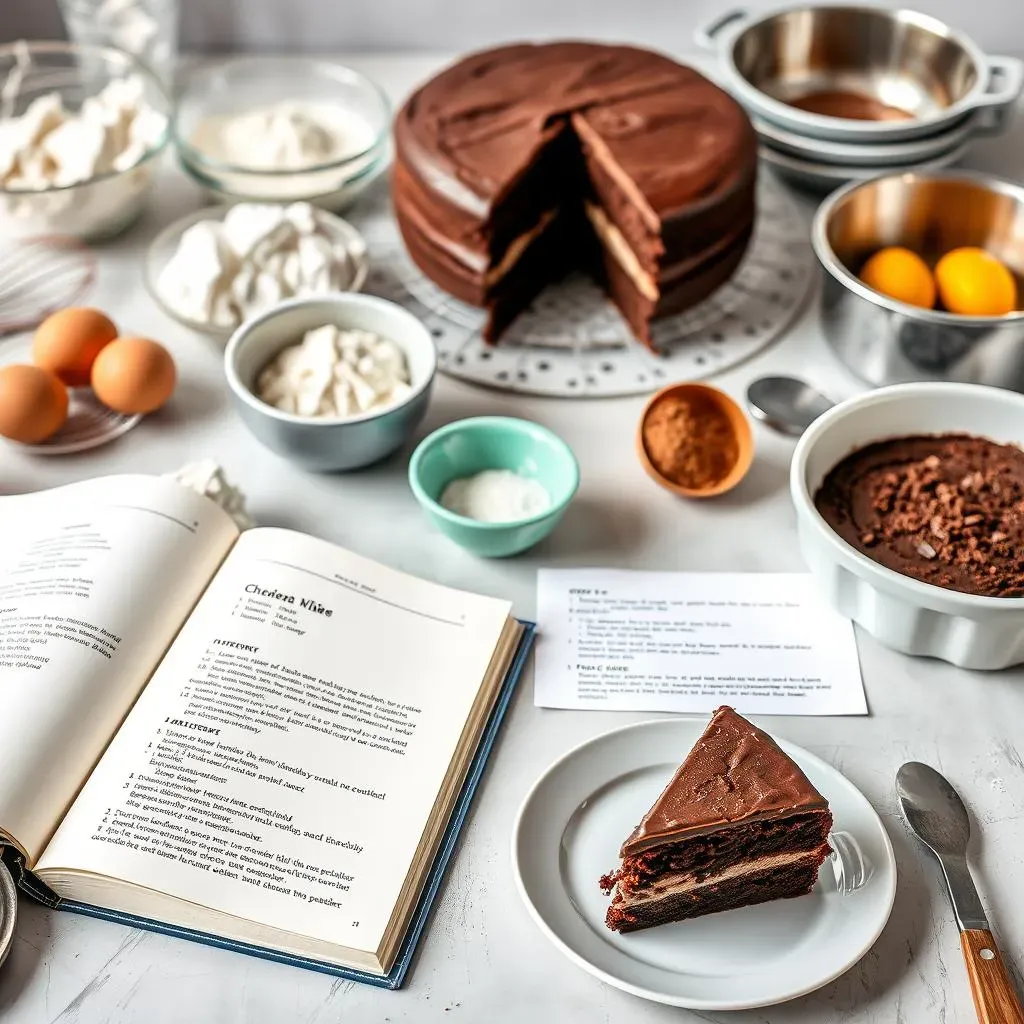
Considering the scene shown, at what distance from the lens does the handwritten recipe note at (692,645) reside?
47.1 inches

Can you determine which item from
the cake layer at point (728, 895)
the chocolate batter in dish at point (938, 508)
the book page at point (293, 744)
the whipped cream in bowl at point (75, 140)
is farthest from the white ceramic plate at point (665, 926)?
the whipped cream in bowl at point (75, 140)

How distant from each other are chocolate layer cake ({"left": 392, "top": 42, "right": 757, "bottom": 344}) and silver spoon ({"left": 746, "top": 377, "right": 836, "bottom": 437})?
177 mm

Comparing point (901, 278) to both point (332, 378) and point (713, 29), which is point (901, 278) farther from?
point (332, 378)

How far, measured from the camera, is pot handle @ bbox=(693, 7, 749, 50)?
1.83m

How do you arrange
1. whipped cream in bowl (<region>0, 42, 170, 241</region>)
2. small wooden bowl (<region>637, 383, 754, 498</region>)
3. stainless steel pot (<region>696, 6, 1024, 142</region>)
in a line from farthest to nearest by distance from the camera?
stainless steel pot (<region>696, 6, 1024, 142</region>) < whipped cream in bowl (<region>0, 42, 170, 241</region>) < small wooden bowl (<region>637, 383, 754, 498</region>)

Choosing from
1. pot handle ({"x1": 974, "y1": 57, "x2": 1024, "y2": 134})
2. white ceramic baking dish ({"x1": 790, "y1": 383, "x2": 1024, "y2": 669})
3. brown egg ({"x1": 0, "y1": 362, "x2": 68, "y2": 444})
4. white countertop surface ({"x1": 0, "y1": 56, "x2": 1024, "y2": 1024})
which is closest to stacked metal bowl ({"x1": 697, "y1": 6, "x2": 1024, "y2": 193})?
pot handle ({"x1": 974, "y1": 57, "x2": 1024, "y2": 134})

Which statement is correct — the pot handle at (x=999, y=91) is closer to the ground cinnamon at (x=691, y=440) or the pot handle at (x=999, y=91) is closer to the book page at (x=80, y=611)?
the ground cinnamon at (x=691, y=440)

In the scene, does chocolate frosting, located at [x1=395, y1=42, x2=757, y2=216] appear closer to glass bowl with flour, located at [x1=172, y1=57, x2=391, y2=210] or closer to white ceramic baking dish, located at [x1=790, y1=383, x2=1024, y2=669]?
glass bowl with flour, located at [x1=172, y1=57, x2=391, y2=210]

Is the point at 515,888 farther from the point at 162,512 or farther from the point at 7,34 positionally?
the point at 7,34

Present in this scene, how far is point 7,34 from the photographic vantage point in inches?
84.1

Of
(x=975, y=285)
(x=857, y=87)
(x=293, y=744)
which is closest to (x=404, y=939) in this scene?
(x=293, y=744)

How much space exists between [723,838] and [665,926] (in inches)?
3.8

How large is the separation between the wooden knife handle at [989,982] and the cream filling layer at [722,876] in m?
0.15

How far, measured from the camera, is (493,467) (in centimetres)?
140
